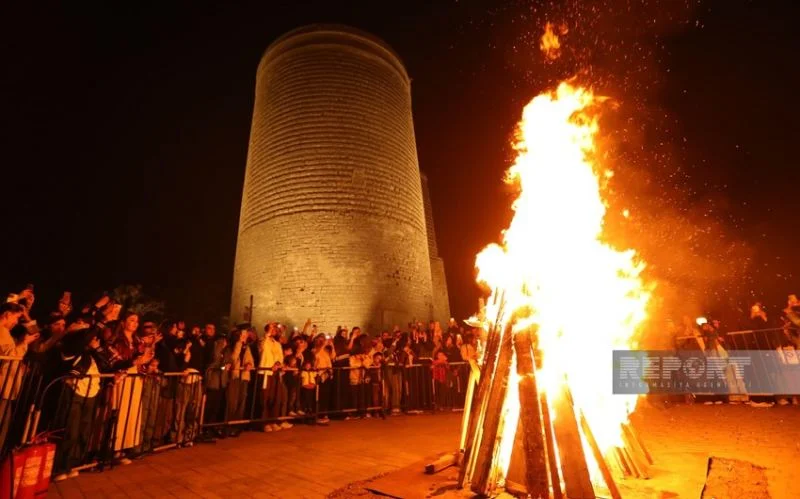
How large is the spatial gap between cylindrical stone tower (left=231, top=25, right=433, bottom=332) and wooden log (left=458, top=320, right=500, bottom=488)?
14237 millimetres

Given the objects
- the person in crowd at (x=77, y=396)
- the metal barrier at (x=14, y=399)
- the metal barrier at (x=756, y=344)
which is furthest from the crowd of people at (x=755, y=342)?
the metal barrier at (x=14, y=399)

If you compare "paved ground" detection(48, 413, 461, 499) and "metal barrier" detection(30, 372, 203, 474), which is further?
"metal barrier" detection(30, 372, 203, 474)

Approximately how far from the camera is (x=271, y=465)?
5613 millimetres

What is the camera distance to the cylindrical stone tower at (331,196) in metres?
19.1

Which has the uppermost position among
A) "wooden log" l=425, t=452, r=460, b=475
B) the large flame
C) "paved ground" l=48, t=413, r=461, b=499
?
the large flame

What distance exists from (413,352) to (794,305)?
8.59 meters

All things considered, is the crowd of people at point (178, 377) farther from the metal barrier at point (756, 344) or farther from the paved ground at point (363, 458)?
the metal barrier at point (756, 344)

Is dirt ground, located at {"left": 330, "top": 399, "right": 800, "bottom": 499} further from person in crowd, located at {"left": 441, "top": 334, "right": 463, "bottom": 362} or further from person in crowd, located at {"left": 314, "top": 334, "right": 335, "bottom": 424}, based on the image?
person in crowd, located at {"left": 314, "top": 334, "right": 335, "bottom": 424}

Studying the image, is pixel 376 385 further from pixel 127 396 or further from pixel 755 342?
pixel 755 342

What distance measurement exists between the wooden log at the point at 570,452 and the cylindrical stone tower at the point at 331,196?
1503 centimetres

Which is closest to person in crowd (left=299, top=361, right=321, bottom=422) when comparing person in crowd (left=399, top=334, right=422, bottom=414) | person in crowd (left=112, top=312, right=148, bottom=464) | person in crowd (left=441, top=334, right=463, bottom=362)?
person in crowd (left=399, top=334, right=422, bottom=414)

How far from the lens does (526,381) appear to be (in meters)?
4.10

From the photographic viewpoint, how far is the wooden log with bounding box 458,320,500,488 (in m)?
4.32

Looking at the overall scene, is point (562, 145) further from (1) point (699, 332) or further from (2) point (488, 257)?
(1) point (699, 332)
